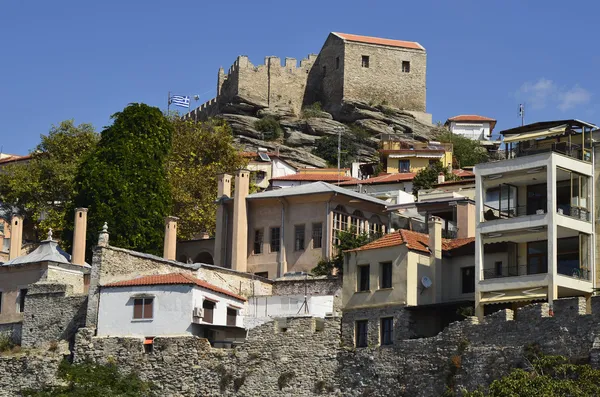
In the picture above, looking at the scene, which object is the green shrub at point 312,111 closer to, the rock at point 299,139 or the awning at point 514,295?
the rock at point 299,139

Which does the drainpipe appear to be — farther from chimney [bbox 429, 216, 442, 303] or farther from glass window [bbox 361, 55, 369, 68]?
glass window [bbox 361, 55, 369, 68]

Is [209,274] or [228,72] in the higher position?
[228,72]

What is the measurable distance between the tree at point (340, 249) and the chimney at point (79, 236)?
11139mm

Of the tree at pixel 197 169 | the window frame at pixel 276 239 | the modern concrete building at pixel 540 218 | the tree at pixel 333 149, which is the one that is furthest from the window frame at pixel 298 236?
the tree at pixel 333 149

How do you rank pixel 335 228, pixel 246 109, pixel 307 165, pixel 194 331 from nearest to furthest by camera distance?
pixel 194 331, pixel 335 228, pixel 307 165, pixel 246 109

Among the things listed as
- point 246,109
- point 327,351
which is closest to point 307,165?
point 246,109

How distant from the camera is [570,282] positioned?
48.4 metres

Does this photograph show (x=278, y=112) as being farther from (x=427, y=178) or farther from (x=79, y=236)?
(x=79, y=236)

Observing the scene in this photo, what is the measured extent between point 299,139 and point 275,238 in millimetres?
46606

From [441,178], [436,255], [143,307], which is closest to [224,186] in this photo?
[441,178]

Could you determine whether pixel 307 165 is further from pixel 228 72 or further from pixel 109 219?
pixel 109 219

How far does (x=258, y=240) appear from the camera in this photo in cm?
7025

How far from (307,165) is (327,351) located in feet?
193

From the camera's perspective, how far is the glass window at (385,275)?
174 ft
